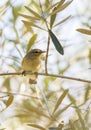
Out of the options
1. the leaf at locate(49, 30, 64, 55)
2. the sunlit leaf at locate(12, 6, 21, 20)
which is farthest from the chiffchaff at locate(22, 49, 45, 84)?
the leaf at locate(49, 30, 64, 55)

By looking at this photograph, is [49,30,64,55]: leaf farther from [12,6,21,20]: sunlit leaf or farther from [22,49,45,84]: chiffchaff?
[22,49,45,84]: chiffchaff

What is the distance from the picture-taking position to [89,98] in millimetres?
1991

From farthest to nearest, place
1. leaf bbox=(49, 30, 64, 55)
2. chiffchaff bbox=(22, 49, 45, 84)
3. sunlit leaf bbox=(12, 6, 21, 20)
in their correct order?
chiffchaff bbox=(22, 49, 45, 84), sunlit leaf bbox=(12, 6, 21, 20), leaf bbox=(49, 30, 64, 55)

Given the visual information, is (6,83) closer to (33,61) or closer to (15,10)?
(15,10)

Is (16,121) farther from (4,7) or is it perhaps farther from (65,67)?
(4,7)

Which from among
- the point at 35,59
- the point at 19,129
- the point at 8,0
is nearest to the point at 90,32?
the point at 8,0

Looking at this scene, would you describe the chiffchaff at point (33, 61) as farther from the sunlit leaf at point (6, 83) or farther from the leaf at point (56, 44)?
the leaf at point (56, 44)

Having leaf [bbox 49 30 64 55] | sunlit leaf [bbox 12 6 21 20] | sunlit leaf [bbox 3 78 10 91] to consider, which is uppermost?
sunlit leaf [bbox 12 6 21 20]

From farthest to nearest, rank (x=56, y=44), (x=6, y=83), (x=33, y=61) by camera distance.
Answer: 1. (x=33, y=61)
2. (x=6, y=83)
3. (x=56, y=44)

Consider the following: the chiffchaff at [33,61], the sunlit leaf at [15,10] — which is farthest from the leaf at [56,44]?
the chiffchaff at [33,61]

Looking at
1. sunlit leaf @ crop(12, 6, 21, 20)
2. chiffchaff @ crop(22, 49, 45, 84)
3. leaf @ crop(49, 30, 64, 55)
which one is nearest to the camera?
leaf @ crop(49, 30, 64, 55)

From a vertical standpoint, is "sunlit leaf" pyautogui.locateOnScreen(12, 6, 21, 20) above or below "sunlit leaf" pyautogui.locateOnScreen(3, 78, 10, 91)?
above

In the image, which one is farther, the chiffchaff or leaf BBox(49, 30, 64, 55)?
the chiffchaff

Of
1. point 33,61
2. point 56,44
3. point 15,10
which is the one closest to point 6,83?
point 15,10
